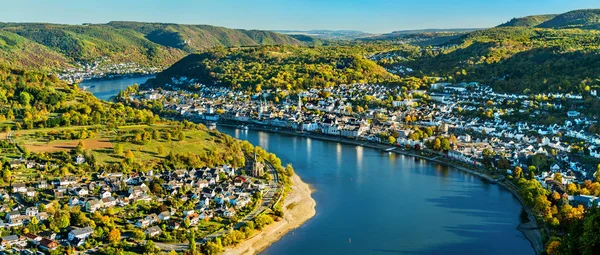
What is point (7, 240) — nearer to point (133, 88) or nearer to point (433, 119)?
point (433, 119)

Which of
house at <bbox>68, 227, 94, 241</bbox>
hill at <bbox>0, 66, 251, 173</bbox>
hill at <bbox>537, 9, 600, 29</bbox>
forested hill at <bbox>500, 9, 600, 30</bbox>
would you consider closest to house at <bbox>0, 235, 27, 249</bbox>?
house at <bbox>68, 227, 94, 241</bbox>

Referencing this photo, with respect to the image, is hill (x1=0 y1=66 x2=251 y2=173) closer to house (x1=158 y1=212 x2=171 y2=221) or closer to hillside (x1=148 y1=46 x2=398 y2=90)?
house (x1=158 y1=212 x2=171 y2=221)

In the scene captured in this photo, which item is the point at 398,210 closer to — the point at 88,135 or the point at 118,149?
the point at 118,149

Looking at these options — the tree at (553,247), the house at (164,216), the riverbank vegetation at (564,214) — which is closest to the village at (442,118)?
the riverbank vegetation at (564,214)

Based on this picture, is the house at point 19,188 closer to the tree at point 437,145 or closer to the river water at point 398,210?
the river water at point 398,210

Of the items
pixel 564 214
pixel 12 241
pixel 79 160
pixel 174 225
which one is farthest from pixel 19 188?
pixel 564 214
